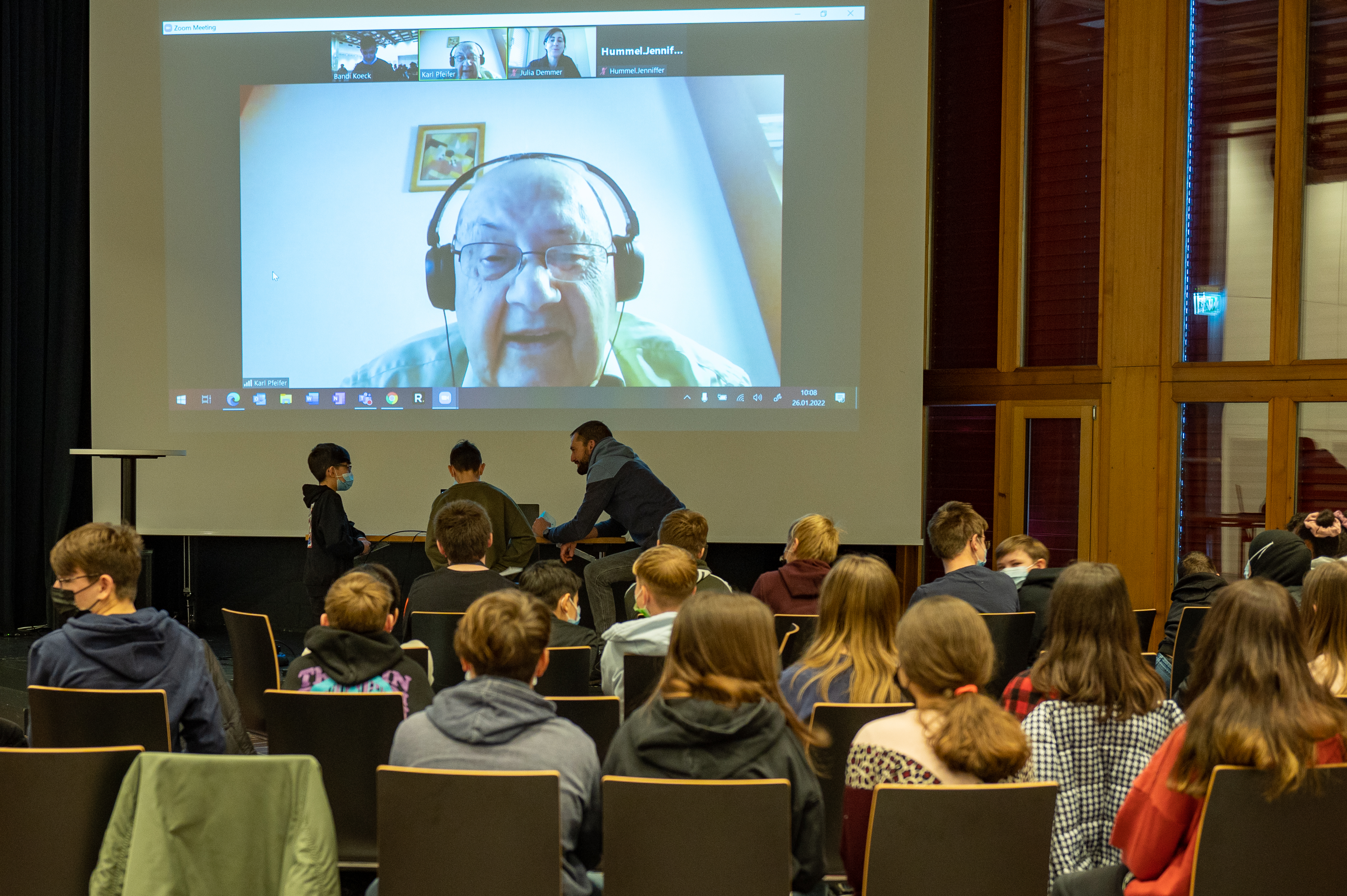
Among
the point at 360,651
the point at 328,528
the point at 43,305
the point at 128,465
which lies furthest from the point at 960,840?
the point at 43,305

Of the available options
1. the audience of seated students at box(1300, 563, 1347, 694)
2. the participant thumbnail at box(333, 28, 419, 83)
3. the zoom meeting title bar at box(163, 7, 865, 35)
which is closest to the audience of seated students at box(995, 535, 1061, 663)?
the audience of seated students at box(1300, 563, 1347, 694)

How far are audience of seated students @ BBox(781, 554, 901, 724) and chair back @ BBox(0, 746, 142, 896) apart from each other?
1.44 meters

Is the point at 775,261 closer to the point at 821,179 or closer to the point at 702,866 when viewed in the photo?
the point at 821,179

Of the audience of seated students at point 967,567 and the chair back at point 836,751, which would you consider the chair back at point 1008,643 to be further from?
the chair back at point 836,751

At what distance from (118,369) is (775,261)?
4.13m

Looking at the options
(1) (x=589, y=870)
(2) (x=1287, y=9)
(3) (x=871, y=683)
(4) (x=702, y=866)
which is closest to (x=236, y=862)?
(1) (x=589, y=870)

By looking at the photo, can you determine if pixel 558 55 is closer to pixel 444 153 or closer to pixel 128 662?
pixel 444 153

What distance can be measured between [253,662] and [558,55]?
160 inches

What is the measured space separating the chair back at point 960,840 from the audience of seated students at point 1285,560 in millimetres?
2461

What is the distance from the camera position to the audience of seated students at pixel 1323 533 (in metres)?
4.32

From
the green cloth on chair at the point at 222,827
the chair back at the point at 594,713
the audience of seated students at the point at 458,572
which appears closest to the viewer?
the green cloth on chair at the point at 222,827

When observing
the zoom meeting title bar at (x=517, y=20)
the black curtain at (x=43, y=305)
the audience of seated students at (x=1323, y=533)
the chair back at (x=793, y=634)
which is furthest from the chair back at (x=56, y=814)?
the black curtain at (x=43, y=305)

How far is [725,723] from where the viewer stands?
1.85 meters

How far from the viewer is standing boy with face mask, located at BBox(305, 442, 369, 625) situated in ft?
17.0
